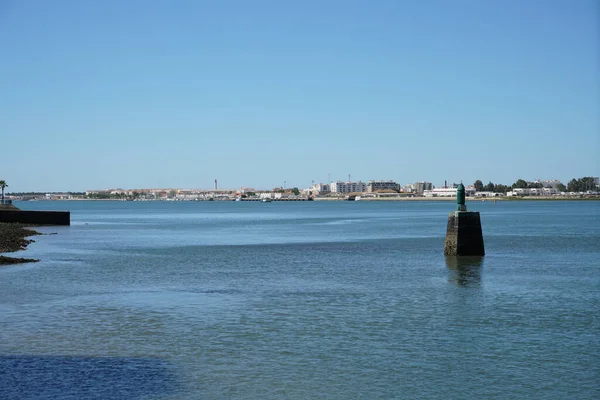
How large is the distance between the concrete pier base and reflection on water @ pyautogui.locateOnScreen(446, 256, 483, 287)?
32 centimetres

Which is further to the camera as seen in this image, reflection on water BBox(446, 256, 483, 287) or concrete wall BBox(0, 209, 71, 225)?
concrete wall BBox(0, 209, 71, 225)

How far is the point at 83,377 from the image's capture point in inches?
586

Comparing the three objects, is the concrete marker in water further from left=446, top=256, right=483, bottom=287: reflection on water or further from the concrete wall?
the concrete wall

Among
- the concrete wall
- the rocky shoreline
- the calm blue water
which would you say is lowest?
the calm blue water

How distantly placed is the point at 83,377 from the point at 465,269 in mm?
22966

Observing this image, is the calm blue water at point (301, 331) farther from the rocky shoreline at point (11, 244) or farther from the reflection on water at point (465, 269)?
the rocky shoreline at point (11, 244)

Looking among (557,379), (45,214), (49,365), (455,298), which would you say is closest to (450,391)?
(557,379)

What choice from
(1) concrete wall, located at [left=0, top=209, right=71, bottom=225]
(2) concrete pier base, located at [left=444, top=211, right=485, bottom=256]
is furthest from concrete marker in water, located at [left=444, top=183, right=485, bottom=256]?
(1) concrete wall, located at [left=0, top=209, right=71, bottom=225]

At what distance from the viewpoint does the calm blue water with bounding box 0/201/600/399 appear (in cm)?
1465

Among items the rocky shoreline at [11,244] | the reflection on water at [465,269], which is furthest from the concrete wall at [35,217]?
the reflection on water at [465,269]

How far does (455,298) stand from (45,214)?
69.2 metres

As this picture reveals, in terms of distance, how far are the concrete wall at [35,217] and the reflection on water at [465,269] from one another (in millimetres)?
56663

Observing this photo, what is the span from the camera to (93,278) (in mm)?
32094

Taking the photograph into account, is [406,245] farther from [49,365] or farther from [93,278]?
[49,365]
